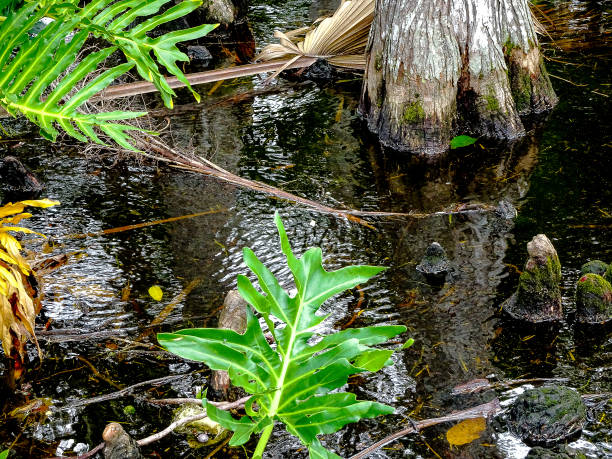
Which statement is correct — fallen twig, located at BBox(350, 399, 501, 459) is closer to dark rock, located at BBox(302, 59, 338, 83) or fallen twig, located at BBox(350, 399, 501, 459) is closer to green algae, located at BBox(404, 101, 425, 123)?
green algae, located at BBox(404, 101, 425, 123)

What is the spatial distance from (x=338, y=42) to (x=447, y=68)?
6.72 feet

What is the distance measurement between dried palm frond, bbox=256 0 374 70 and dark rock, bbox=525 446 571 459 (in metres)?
5.12

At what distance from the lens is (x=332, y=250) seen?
189 inches

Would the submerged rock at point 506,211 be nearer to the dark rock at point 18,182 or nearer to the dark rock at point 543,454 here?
the dark rock at point 543,454

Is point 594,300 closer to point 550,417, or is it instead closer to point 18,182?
point 550,417

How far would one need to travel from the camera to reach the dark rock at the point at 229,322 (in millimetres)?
3578

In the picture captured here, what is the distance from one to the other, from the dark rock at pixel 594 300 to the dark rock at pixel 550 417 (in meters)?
0.72

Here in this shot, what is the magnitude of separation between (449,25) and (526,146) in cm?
117

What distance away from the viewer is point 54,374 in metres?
3.89

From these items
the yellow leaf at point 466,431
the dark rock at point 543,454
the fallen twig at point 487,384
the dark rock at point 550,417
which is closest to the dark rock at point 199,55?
the fallen twig at point 487,384

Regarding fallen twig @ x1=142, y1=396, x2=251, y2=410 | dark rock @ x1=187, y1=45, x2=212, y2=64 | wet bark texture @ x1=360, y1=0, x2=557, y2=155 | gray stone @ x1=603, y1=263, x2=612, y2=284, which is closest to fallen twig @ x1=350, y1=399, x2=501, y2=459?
fallen twig @ x1=142, y1=396, x2=251, y2=410

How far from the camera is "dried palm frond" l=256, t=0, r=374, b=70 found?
7488 mm

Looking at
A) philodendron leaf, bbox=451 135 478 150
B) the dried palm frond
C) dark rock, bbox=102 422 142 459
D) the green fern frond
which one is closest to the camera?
the green fern frond

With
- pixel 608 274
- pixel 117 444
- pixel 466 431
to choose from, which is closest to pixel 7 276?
pixel 117 444
